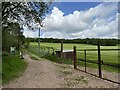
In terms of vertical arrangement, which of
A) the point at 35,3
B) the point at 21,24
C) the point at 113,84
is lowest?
the point at 113,84

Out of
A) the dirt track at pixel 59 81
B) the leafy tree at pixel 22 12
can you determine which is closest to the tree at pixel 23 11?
the leafy tree at pixel 22 12

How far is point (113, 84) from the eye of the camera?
899 centimetres

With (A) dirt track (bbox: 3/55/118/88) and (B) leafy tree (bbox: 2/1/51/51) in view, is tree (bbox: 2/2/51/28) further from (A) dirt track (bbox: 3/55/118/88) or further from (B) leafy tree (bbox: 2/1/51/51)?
(A) dirt track (bbox: 3/55/118/88)

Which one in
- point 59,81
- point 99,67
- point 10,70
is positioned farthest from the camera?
point 10,70

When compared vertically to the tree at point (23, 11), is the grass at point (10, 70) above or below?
below

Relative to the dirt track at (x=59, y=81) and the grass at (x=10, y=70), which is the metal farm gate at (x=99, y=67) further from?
the grass at (x=10, y=70)

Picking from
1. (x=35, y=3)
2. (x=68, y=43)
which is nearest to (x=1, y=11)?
(x=35, y=3)

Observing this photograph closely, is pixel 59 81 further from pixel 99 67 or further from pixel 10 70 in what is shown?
pixel 10 70

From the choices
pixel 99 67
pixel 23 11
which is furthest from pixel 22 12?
pixel 99 67

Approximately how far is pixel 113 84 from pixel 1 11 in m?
7.39

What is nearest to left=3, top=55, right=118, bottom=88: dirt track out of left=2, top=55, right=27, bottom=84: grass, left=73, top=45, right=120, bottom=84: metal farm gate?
left=2, top=55, right=27, bottom=84: grass

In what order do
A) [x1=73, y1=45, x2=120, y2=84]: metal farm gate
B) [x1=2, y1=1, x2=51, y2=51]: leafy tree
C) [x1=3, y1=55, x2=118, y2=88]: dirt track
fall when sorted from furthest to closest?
[x1=2, y1=1, x2=51, y2=51]: leafy tree
[x1=73, y1=45, x2=120, y2=84]: metal farm gate
[x1=3, y1=55, x2=118, y2=88]: dirt track

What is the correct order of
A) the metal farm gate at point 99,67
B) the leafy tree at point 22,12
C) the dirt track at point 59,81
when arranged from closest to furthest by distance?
1. the dirt track at point 59,81
2. the metal farm gate at point 99,67
3. the leafy tree at point 22,12

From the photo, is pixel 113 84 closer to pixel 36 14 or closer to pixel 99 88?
pixel 99 88
